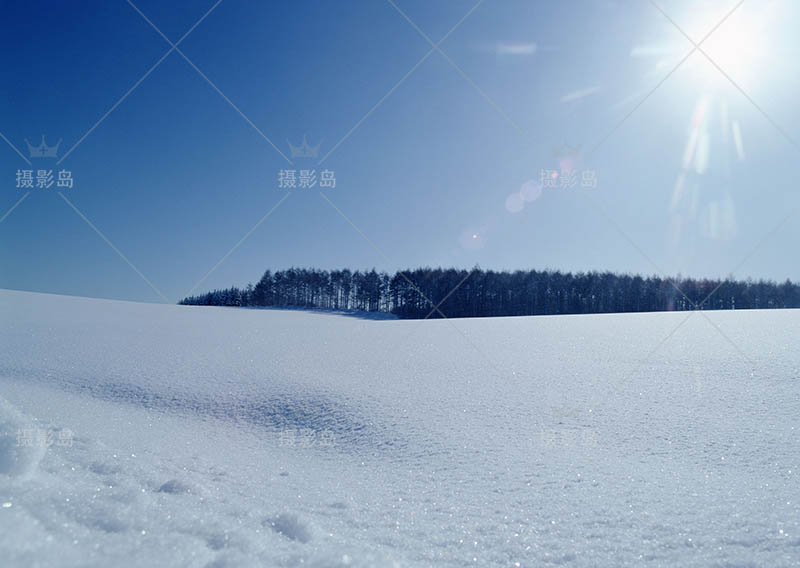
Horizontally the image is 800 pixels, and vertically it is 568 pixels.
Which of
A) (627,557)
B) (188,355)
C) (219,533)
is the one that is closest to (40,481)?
(219,533)

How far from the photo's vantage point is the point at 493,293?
35375mm

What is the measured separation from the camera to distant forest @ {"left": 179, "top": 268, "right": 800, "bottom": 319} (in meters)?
26.7

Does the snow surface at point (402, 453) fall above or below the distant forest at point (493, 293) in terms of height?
below

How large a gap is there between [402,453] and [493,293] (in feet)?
107

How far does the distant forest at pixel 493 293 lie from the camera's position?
87.5ft

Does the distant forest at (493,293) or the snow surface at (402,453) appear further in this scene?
the distant forest at (493,293)

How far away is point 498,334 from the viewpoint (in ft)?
31.2

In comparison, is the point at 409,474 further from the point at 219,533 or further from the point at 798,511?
the point at 798,511

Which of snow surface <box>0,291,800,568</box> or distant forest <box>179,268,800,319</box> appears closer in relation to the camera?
snow surface <box>0,291,800,568</box>

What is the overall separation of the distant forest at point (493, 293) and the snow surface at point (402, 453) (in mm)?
19046

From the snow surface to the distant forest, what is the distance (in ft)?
62.5

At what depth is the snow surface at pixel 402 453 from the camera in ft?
5.94

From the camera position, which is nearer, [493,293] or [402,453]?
[402,453]

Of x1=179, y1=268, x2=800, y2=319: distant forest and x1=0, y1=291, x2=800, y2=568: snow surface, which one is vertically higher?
x1=179, y1=268, x2=800, y2=319: distant forest
